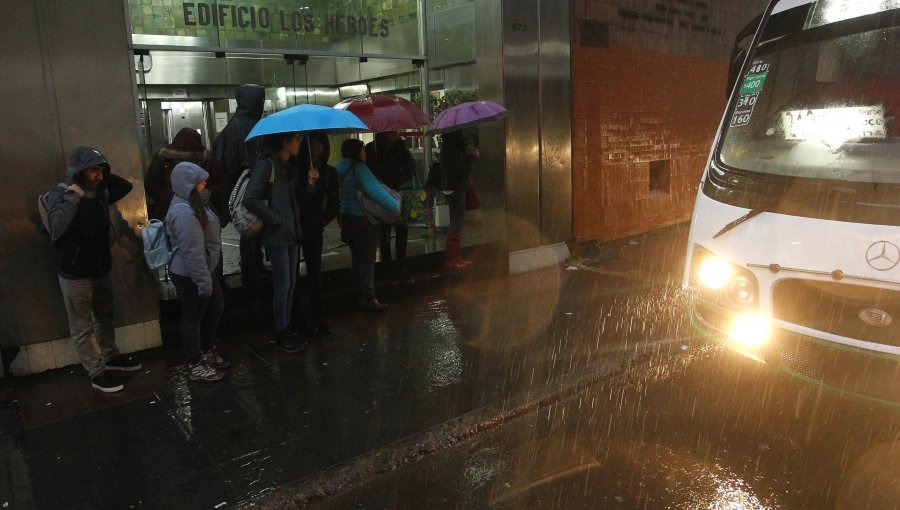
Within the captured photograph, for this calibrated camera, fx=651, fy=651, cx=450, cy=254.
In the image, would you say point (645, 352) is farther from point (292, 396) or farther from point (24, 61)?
point (24, 61)

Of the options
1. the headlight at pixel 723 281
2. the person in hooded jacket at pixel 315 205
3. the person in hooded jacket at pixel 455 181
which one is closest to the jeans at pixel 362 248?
the person in hooded jacket at pixel 315 205

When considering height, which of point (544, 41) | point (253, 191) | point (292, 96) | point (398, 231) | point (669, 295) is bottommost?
point (669, 295)

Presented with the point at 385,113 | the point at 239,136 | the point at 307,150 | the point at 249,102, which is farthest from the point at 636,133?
the point at 239,136

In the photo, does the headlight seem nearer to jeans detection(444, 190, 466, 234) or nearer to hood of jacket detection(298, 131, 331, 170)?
hood of jacket detection(298, 131, 331, 170)

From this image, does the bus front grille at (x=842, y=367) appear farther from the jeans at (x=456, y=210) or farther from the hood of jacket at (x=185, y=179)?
the jeans at (x=456, y=210)

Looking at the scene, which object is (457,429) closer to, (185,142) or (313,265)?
(313,265)

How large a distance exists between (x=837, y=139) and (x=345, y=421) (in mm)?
3615

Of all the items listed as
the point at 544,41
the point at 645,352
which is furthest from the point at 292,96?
the point at 645,352

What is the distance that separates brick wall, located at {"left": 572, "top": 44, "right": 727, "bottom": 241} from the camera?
956 centimetres

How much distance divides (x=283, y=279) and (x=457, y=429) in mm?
2176

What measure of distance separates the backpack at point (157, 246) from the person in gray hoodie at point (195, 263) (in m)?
0.04

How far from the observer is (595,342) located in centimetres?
595

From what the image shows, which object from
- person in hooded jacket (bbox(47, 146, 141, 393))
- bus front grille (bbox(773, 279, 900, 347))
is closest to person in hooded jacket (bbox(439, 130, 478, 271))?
person in hooded jacket (bbox(47, 146, 141, 393))

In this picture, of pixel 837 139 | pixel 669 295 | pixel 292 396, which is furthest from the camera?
pixel 669 295
